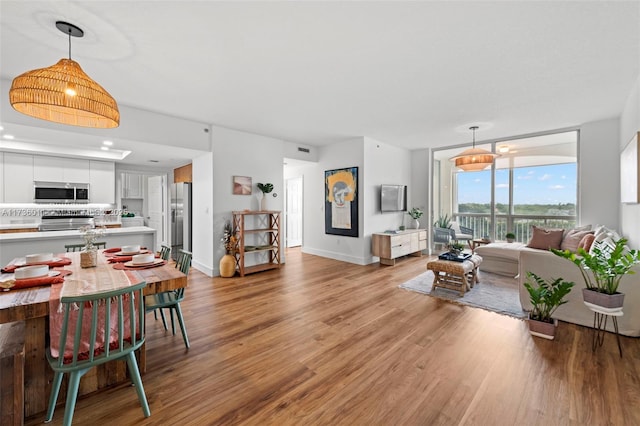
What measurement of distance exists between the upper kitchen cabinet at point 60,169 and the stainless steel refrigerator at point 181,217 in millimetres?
1733

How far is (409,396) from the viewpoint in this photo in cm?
180

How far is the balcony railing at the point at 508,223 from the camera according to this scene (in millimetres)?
5285

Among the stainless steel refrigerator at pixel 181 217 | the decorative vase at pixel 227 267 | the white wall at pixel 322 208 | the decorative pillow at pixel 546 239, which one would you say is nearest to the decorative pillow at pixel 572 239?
the decorative pillow at pixel 546 239

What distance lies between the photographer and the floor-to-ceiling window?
17.0ft

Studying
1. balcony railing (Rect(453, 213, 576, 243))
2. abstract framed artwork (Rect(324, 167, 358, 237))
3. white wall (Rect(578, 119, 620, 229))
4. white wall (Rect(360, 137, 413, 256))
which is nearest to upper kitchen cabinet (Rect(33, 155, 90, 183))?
abstract framed artwork (Rect(324, 167, 358, 237))

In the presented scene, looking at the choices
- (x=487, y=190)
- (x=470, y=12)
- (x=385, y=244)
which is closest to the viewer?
(x=470, y=12)

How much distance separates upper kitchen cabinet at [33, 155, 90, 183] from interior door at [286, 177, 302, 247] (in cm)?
467

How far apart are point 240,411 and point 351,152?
504 cm

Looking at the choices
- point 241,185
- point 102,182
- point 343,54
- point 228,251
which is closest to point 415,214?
point 241,185

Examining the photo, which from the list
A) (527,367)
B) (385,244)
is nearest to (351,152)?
(385,244)

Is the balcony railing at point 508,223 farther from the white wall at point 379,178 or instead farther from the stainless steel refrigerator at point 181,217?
the stainless steel refrigerator at point 181,217

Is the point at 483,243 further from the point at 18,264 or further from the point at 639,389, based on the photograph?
the point at 18,264

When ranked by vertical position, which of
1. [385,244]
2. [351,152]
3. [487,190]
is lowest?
[385,244]

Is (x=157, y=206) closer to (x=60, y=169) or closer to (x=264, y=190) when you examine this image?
(x=60, y=169)
